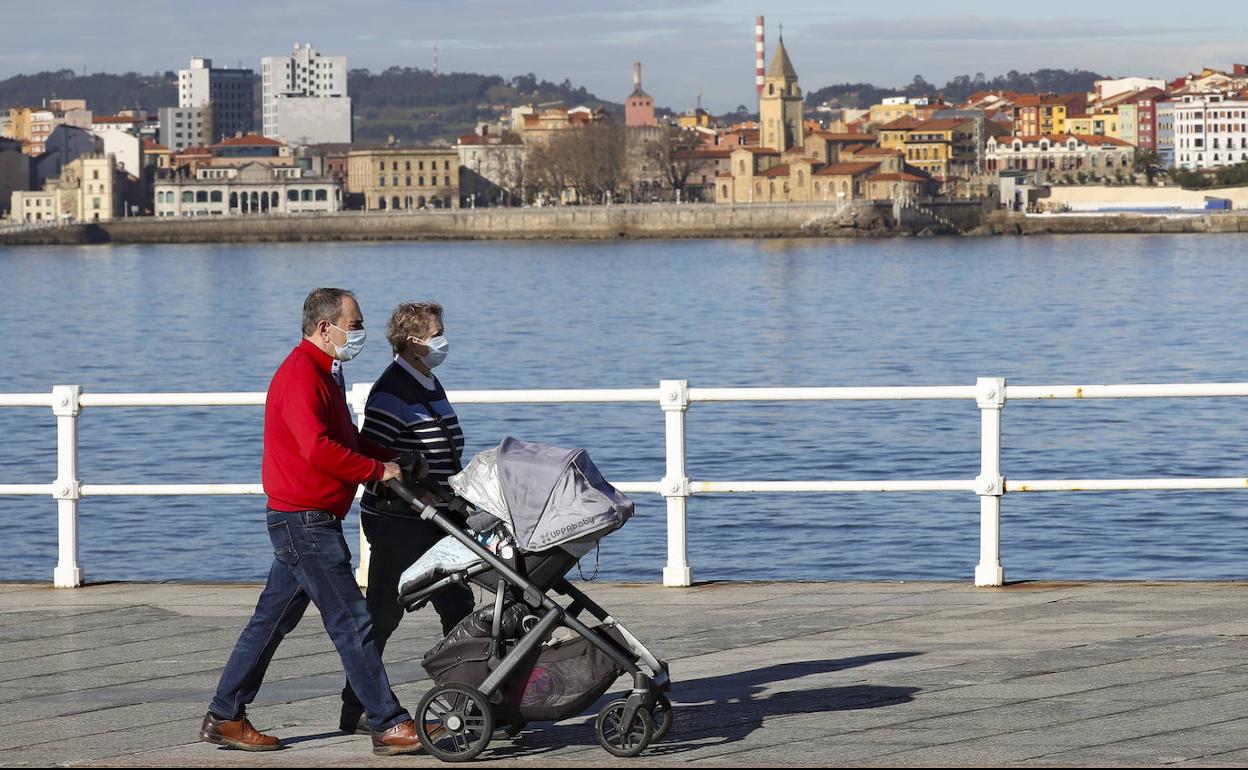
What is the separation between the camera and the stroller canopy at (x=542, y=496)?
5727 mm

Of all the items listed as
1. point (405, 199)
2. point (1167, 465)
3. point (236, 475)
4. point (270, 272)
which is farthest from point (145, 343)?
point (405, 199)

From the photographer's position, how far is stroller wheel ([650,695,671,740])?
5848 millimetres

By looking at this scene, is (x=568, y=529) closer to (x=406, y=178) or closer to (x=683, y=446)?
(x=683, y=446)

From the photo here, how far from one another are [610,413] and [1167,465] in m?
11.2

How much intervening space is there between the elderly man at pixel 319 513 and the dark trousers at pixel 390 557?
0.25 m

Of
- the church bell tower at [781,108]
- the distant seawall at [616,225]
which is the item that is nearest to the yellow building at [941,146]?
the church bell tower at [781,108]

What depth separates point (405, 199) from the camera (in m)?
195

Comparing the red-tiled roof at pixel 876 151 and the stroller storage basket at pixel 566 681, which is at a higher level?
the red-tiled roof at pixel 876 151

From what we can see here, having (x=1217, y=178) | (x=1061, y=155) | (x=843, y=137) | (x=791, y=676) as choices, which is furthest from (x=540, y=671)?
(x=1061, y=155)

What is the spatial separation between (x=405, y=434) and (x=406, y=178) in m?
191

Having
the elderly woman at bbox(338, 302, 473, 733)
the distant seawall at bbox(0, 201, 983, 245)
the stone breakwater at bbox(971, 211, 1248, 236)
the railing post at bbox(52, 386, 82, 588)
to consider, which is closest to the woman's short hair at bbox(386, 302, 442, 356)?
the elderly woman at bbox(338, 302, 473, 733)

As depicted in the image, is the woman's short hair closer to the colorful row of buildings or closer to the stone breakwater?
the stone breakwater

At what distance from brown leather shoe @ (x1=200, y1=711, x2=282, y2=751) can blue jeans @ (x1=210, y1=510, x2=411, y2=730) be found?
0.09 feet

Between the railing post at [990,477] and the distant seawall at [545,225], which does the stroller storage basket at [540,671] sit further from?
the distant seawall at [545,225]
